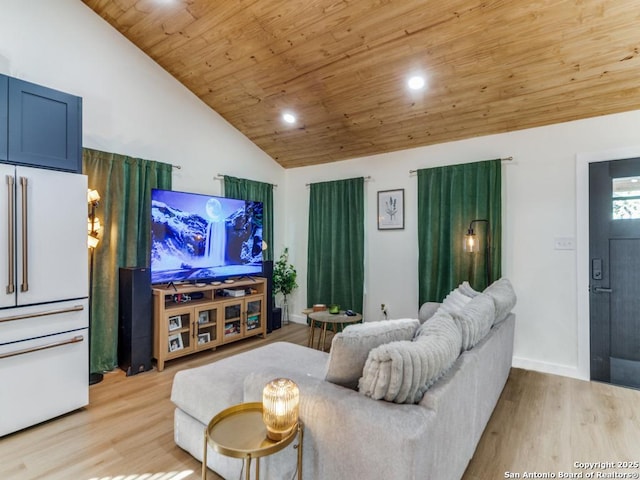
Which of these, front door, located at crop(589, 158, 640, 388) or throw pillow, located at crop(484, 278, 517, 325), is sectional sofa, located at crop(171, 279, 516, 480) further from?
front door, located at crop(589, 158, 640, 388)

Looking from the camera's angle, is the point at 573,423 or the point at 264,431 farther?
the point at 573,423

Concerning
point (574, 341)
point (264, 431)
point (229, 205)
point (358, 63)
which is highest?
point (358, 63)

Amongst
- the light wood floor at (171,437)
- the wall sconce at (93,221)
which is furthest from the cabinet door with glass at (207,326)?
the wall sconce at (93,221)

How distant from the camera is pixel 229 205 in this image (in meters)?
4.16

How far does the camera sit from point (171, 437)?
2.21m

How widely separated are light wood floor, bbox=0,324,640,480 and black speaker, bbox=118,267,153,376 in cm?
26

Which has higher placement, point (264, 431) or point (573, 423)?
point (264, 431)

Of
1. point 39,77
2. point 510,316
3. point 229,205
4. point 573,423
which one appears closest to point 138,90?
point 39,77

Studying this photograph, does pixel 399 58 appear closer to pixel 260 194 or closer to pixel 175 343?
pixel 260 194

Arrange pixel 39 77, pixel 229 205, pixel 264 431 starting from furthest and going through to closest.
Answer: pixel 229 205 < pixel 39 77 < pixel 264 431

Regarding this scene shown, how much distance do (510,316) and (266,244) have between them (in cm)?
324

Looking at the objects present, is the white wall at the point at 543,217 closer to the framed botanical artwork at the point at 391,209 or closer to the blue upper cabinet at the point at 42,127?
the framed botanical artwork at the point at 391,209

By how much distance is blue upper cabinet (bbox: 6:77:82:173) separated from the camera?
2.21 m

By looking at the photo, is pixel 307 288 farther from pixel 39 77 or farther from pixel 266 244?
pixel 39 77
